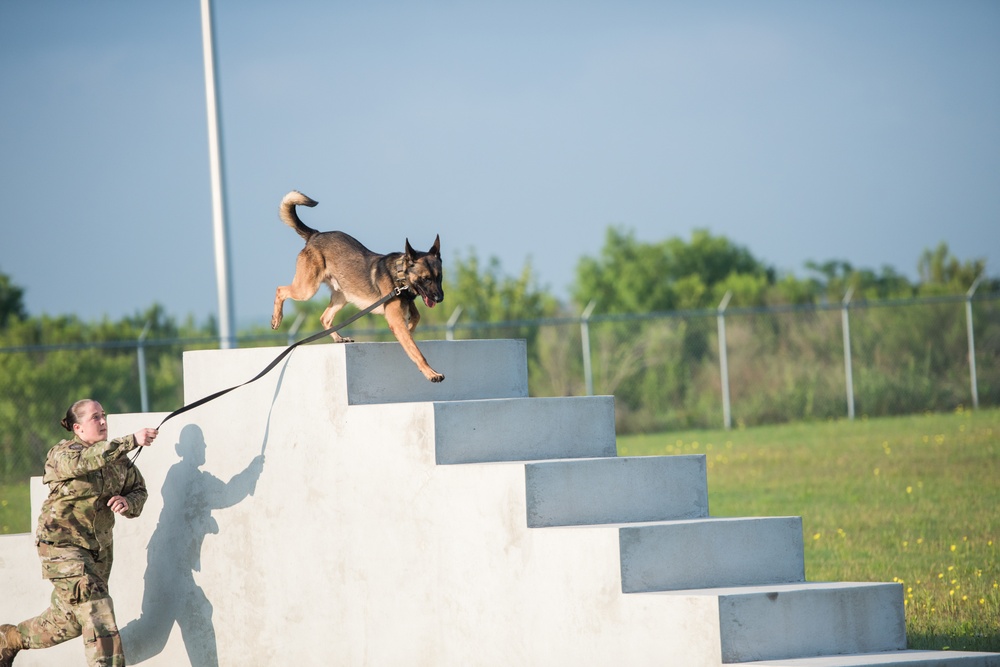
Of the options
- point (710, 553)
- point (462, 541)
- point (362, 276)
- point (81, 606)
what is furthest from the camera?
point (362, 276)

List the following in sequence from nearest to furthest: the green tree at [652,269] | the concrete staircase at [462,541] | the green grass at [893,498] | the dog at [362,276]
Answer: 1. the concrete staircase at [462,541]
2. the dog at [362,276]
3. the green grass at [893,498]
4. the green tree at [652,269]

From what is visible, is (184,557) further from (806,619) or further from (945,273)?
(945,273)

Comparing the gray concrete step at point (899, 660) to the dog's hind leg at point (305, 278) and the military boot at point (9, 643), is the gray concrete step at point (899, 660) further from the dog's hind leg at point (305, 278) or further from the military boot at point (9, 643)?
the military boot at point (9, 643)

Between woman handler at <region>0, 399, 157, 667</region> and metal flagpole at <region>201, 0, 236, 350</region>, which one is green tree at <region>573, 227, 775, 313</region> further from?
woman handler at <region>0, 399, 157, 667</region>

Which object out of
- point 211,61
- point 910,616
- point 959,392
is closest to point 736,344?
point 959,392

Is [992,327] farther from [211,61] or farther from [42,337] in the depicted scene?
[42,337]

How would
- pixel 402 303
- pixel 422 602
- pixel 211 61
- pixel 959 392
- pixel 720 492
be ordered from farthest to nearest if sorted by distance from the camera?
pixel 959 392
pixel 211 61
pixel 720 492
pixel 402 303
pixel 422 602

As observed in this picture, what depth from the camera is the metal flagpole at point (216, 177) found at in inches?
573

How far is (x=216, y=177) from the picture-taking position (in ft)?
48.6

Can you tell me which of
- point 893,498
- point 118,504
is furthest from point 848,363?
point 118,504

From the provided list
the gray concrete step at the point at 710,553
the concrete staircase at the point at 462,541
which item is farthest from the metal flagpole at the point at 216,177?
the gray concrete step at the point at 710,553

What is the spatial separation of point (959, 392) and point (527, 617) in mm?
18951

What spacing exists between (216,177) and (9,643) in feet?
28.0

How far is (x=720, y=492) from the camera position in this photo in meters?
13.8
